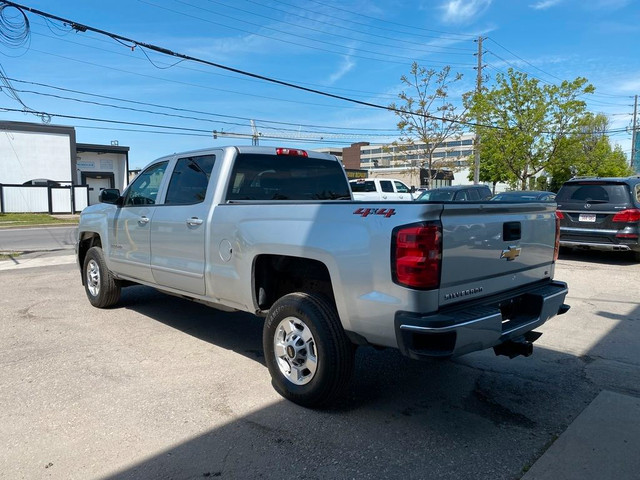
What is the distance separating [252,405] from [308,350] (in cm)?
63

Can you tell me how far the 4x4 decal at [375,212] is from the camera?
315cm

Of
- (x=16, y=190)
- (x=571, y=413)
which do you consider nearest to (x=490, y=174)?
(x=16, y=190)

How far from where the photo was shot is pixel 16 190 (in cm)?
3050

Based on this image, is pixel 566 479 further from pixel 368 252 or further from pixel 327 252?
pixel 327 252

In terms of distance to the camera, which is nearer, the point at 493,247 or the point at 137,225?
the point at 493,247

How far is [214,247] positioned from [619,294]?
20.8 feet

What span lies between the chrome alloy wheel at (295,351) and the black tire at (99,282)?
3.49m

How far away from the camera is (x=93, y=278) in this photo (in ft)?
22.3

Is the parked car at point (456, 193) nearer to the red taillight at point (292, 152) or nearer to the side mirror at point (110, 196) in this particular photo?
the red taillight at point (292, 152)

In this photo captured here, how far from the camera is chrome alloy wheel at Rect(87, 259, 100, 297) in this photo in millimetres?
6676

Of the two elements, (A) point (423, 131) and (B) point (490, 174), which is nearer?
(A) point (423, 131)

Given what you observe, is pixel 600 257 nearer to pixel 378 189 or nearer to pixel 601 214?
pixel 601 214

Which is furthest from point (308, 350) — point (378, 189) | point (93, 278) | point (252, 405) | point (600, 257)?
point (378, 189)

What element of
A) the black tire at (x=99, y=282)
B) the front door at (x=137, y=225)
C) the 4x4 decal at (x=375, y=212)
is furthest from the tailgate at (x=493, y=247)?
the black tire at (x=99, y=282)
